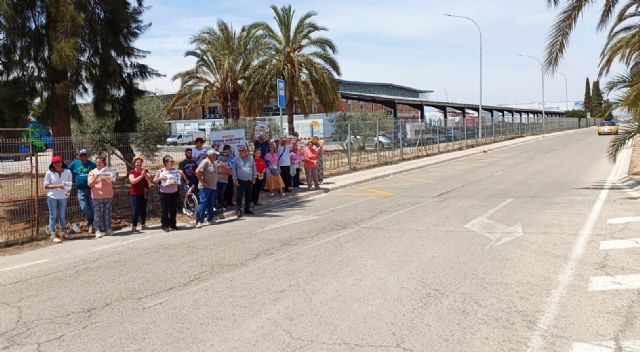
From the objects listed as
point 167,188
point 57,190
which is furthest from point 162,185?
point 57,190

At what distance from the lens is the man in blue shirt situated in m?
10.5

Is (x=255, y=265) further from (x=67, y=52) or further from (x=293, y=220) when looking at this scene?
(x=67, y=52)

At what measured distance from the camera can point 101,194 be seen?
34.3 feet

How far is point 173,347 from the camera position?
459 cm

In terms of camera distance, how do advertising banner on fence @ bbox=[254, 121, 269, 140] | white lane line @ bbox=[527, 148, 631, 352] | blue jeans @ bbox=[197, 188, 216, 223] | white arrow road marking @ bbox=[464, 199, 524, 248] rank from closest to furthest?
white lane line @ bbox=[527, 148, 631, 352] < white arrow road marking @ bbox=[464, 199, 524, 248] < blue jeans @ bbox=[197, 188, 216, 223] < advertising banner on fence @ bbox=[254, 121, 269, 140]

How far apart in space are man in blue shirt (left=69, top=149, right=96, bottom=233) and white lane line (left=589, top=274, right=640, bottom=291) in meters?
8.79

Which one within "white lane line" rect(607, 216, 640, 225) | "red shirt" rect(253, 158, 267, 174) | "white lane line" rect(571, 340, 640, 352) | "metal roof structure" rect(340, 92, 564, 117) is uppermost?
"metal roof structure" rect(340, 92, 564, 117)

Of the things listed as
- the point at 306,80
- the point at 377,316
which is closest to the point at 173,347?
the point at 377,316

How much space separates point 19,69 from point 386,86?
76.1 m

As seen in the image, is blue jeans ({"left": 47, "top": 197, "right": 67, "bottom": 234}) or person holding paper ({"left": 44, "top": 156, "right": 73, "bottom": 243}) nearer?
person holding paper ({"left": 44, "top": 156, "right": 73, "bottom": 243})

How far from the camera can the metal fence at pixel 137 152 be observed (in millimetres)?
11226

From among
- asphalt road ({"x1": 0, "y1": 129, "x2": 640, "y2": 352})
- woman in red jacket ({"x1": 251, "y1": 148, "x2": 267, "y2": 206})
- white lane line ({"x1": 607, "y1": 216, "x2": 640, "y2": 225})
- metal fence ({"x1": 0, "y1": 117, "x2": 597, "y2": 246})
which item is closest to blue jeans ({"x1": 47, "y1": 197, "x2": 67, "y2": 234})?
metal fence ({"x1": 0, "y1": 117, "x2": 597, "y2": 246})

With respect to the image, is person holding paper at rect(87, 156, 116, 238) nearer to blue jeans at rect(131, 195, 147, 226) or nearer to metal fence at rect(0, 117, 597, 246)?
blue jeans at rect(131, 195, 147, 226)

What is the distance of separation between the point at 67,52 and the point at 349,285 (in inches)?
345
